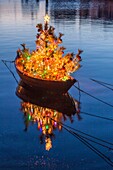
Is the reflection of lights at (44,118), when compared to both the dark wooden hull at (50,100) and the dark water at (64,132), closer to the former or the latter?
the dark water at (64,132)

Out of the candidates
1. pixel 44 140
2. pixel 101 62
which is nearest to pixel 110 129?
pixel 44 140

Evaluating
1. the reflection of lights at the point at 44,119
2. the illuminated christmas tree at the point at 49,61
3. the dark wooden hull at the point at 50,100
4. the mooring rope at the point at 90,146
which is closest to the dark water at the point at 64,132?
the mooring rope at the point at 90,146

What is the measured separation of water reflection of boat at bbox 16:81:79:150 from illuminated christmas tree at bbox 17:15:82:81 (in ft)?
5.38

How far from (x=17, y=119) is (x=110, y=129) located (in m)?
6.56

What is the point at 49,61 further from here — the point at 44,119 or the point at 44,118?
the point at 44,119

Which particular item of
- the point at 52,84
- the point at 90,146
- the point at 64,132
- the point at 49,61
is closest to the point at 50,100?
the point at 52,84

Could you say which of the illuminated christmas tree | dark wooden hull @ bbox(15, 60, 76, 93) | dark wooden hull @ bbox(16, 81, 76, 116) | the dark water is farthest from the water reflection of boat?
the illuminated christmas tree

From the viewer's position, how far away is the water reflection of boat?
782 inches

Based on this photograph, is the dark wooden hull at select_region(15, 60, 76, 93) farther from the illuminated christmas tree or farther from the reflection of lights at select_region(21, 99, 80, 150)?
the reflection of lights at select_region(21, 99, 80, 150)

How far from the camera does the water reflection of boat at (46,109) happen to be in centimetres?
1988

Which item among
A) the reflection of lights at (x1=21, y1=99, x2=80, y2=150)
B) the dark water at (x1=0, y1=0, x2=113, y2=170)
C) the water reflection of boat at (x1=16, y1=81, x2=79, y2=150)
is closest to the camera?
the dark water at (x1=0, y1=0, x2=113, y2=170)

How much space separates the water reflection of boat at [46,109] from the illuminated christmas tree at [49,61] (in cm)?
164

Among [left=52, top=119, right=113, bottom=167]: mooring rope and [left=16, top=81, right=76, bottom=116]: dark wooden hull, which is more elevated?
[left=16, top=81, right=76, bottom=116]: dark wooden hull

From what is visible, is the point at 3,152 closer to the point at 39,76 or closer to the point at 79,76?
the point at 39,76
